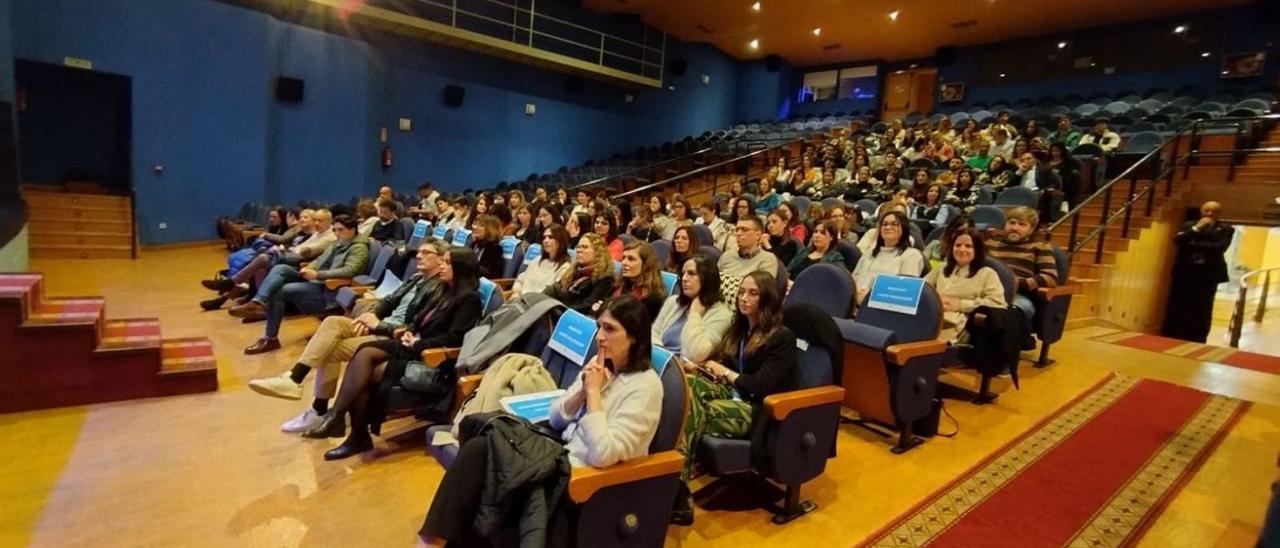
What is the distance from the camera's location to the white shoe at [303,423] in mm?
2787

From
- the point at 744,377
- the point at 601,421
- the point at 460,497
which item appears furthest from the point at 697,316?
the point at 460,497

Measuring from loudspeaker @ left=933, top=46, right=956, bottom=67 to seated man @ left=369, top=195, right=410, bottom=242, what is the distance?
468 inches

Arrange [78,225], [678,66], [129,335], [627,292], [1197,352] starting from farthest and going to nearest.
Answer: [678,66] → [78,225] → [1197,352] → [129,335] → [627,292]

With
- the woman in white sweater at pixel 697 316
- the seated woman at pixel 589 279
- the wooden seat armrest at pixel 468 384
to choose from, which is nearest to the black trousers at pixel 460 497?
the wooden seat armrest at pixel 468 384

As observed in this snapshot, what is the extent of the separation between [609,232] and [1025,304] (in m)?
2.77

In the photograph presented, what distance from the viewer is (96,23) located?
24.7ft

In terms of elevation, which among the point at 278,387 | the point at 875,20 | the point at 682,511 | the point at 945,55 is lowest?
the point at 682,511

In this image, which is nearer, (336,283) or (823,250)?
(823,250)

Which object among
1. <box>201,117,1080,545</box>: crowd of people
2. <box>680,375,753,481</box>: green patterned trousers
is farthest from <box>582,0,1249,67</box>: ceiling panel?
<box>680,375,753,481</box>: green patterned trousers

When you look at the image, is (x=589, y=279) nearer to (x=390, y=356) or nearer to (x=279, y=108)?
(x=390, y=356)

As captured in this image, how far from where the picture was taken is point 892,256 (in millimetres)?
3697

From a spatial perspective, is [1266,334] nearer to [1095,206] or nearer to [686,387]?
[1095,206]

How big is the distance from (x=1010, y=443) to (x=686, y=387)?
6.60 ft

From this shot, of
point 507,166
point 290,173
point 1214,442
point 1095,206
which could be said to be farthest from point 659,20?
point 1214,442
